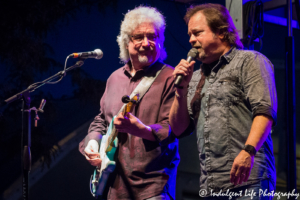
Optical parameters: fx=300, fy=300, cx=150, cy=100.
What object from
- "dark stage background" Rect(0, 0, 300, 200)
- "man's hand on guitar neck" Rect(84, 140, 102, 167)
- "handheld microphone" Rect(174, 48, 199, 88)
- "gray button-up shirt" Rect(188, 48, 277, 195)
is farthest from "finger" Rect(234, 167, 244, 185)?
"dark stage background" Rect(0, 0, 300, 200)

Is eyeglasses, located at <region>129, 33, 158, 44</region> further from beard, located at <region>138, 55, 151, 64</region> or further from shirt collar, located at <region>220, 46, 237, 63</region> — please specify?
shirt collar, located at <region>220, 46, 237, 63</region>

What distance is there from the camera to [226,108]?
4.98 ft

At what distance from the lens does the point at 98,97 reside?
13.4ft

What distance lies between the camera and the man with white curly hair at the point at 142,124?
5.97ft

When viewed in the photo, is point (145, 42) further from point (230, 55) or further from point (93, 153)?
point (93, 153)

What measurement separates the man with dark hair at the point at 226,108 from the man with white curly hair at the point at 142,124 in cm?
18

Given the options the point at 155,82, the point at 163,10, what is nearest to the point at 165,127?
the point at 155,82

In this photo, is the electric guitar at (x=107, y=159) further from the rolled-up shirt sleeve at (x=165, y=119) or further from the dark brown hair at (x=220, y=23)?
the dark brown hair at (x=220, y=23)

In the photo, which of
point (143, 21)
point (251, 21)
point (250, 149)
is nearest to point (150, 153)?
point (250, 149)

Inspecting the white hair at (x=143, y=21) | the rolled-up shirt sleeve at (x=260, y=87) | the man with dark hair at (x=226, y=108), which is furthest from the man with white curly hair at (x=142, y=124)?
the rolled-up shirt sleeve at (x=260, y=87)

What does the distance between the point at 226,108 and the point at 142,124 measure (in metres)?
0.52

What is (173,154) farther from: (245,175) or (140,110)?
(245,175)

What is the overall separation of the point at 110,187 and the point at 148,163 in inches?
12.9

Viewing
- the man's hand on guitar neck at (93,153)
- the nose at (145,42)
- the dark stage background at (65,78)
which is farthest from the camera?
the dark stage background at (65,78)
